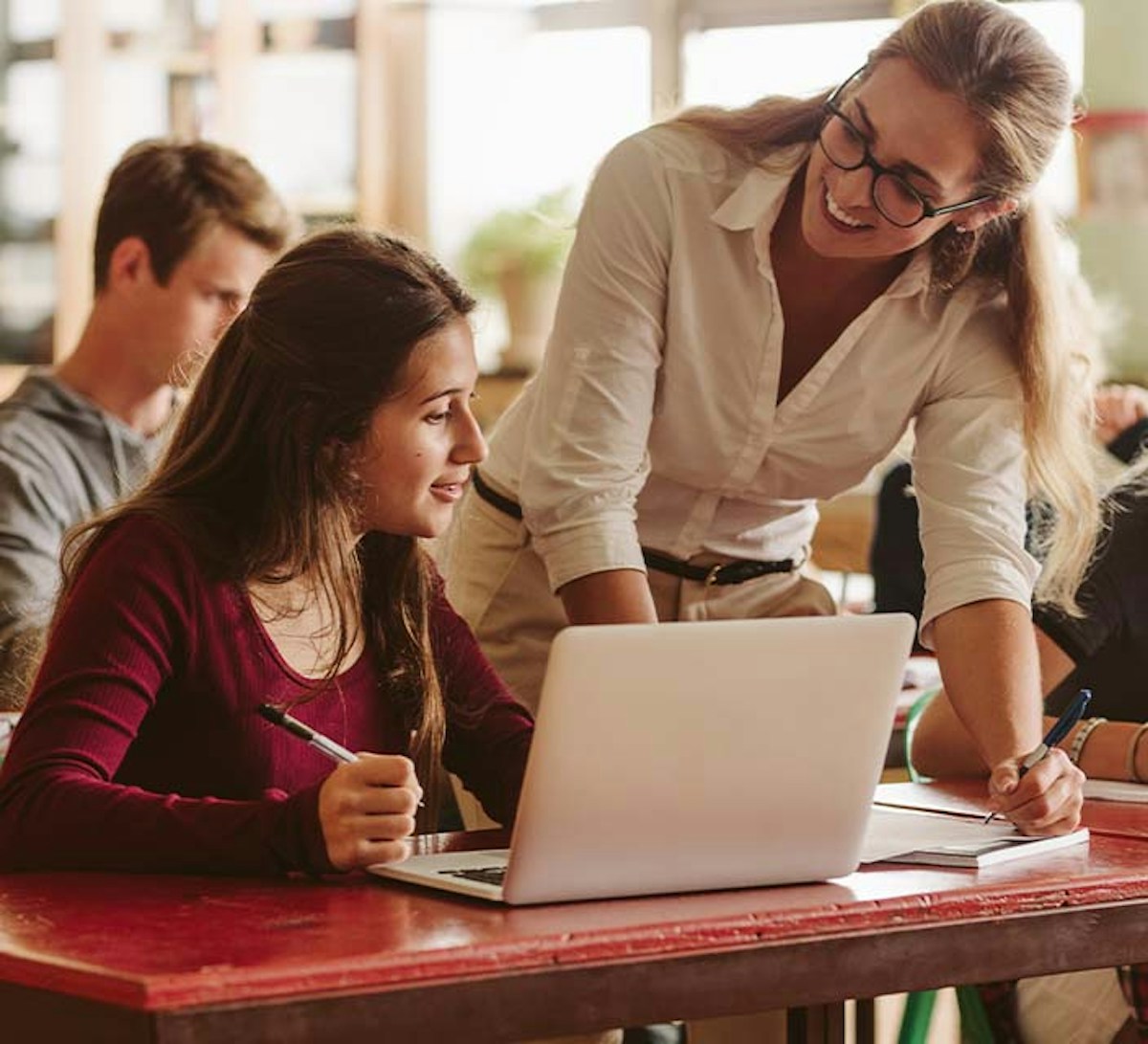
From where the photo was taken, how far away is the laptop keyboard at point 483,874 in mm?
1402

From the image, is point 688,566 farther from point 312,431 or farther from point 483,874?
point 483,874

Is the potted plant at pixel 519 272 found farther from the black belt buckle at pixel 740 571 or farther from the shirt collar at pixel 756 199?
the shirt collar at pixel 756 199

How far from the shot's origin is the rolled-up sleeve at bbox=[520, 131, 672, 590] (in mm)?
1994

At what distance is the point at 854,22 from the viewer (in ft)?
17.1

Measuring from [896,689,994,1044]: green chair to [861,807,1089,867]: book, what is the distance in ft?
1.22

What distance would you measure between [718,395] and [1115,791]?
53 cm

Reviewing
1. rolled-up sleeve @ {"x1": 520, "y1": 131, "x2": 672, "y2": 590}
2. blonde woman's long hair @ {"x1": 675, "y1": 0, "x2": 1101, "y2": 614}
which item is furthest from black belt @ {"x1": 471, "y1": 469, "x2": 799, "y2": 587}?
blonde woman's long hair @ {"x1": 675, "y1": 0, "x2": 1101, "y2": 614}

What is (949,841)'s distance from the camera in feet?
5.40

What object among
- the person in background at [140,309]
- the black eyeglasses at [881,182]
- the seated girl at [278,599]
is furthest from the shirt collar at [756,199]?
the person in background at [140,309]

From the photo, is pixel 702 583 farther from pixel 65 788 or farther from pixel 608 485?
pixel 65 788

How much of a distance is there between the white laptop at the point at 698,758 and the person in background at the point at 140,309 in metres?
1.70

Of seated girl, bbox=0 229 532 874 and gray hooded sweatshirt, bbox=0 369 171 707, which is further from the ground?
seated girl, bbox=0 229 532 874

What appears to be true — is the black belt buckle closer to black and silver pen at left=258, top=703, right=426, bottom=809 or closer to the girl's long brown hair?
the girl's long brown hair

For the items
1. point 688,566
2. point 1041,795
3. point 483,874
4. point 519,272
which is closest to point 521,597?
point 688,566
